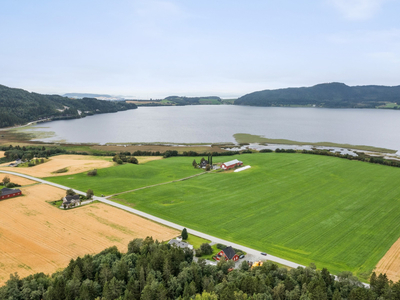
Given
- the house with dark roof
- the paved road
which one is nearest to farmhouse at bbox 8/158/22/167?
the paved road

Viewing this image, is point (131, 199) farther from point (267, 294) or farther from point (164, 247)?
point (267, 294)

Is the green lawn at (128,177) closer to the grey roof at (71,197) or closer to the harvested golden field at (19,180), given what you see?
the harvested golden field at (19,180)

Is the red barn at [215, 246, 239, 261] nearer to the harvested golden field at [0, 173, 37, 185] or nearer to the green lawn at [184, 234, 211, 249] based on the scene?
the green lawn at [184, 234, 211, 249]

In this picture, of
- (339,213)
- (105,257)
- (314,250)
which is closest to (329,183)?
(339,213)

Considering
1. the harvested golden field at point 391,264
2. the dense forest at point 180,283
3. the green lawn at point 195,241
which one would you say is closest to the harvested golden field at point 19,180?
the dense forest at point 180,283

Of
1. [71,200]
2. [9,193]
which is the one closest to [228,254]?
[71,200]

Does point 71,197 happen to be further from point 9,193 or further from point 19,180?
point 19,180
